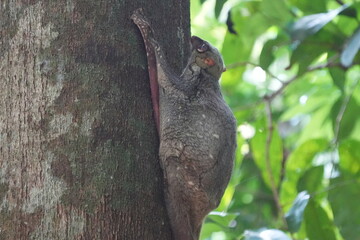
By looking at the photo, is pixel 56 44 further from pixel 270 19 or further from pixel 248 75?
pixel 248 75

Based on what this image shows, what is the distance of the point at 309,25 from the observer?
2861 millimetres

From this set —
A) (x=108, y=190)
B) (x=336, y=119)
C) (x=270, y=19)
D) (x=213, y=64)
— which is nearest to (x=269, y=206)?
(x=336, y=119)

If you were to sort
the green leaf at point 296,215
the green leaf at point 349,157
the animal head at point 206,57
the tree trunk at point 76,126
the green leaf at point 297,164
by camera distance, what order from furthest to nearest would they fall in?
the green leaf at point 297,164, the green leaf at point 349,157, the green leaf at point 296,215, the animal head at point 206,57, the tree trunk at point 76,126

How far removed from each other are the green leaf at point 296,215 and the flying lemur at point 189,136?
81 centimetres

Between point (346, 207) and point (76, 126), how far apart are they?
1.68 meters

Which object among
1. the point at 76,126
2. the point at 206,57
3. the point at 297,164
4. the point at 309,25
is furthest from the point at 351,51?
the point at 76,126

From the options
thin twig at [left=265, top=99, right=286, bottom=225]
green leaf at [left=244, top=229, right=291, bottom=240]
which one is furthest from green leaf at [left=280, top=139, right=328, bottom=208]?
green leaf at [left=244, top=229, right=291, bottom=240]

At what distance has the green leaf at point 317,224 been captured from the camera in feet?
9.96

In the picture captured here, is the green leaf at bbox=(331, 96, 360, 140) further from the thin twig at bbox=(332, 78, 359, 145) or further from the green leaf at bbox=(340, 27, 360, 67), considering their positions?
the green leaf at bbox=(340, 27, 360, 67)

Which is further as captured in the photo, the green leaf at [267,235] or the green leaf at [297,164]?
the green leaf at [297,164]

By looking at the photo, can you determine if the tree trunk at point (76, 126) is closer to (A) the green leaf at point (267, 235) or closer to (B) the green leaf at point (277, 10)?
(A) the green leaf at point (267, 235)

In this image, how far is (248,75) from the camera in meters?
6.30

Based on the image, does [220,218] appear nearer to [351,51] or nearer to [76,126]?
[351,51]

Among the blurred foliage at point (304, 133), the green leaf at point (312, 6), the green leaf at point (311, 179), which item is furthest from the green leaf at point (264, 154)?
the green leaf at point (312, 6)
